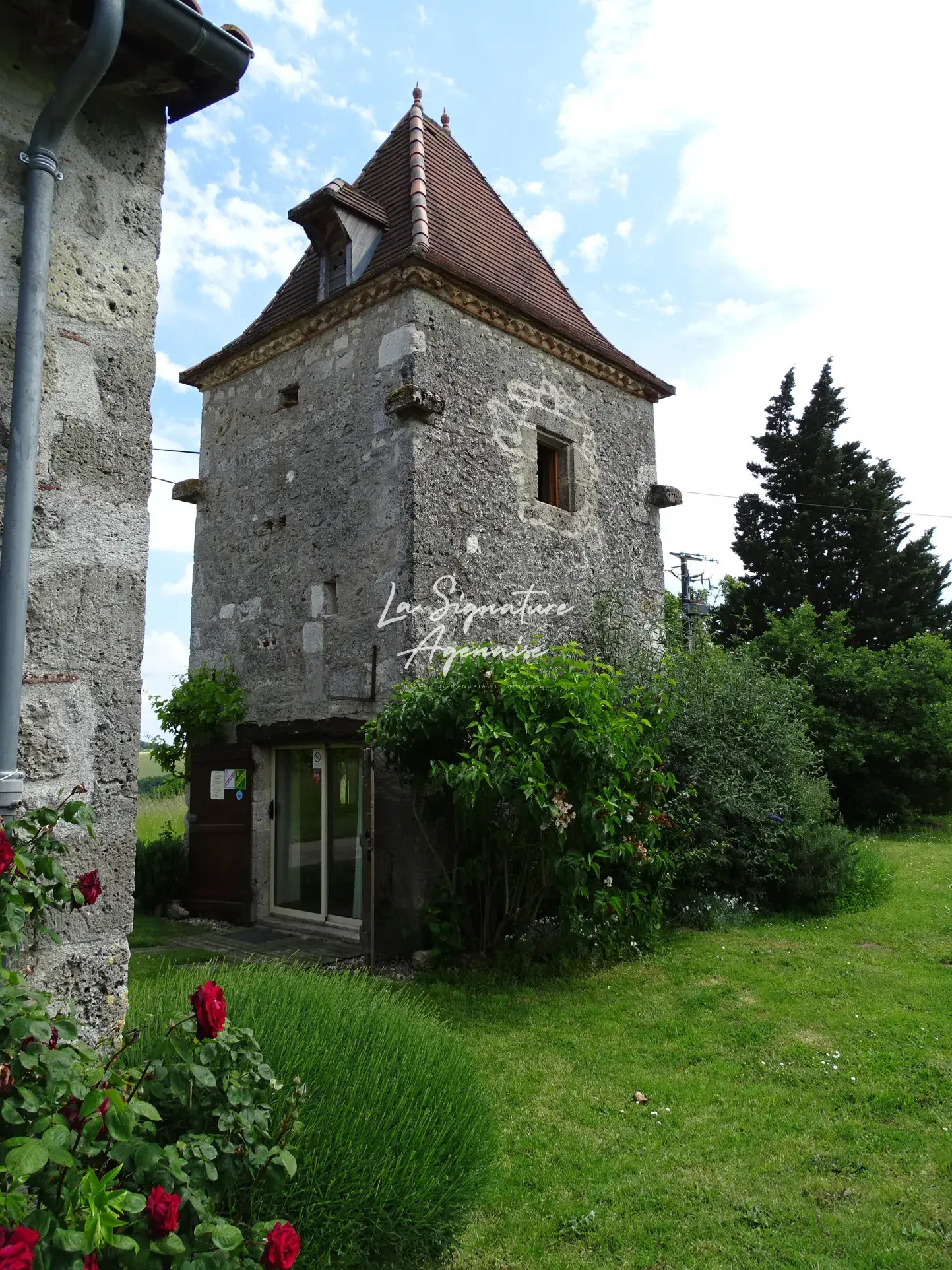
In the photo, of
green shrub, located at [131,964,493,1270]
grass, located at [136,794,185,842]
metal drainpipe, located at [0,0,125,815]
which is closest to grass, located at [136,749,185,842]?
grass, located at [136,794,185,842]

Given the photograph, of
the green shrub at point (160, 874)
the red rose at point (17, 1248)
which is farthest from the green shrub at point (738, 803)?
the red rose at point (17, 1248)

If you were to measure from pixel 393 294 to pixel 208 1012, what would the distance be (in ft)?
22.6

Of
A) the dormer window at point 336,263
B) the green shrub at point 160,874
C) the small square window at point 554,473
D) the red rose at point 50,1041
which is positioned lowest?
the green shrub at point 160,874

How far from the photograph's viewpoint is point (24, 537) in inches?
91.5

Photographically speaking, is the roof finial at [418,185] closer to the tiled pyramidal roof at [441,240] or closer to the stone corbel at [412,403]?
the tiled pyramidal roof at [441,240]

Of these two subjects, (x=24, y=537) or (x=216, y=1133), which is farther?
(x=24, y=537)

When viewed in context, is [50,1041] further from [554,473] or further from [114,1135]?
[554,473]

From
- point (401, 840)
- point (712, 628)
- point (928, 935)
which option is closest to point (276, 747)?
point (401, 840)

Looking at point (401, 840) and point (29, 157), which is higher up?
point (29, 157)

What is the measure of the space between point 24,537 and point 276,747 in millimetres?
6331

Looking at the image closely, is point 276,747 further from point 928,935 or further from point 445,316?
point 928,935

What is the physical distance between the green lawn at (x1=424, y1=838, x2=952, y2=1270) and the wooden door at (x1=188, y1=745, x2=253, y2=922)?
311cm
